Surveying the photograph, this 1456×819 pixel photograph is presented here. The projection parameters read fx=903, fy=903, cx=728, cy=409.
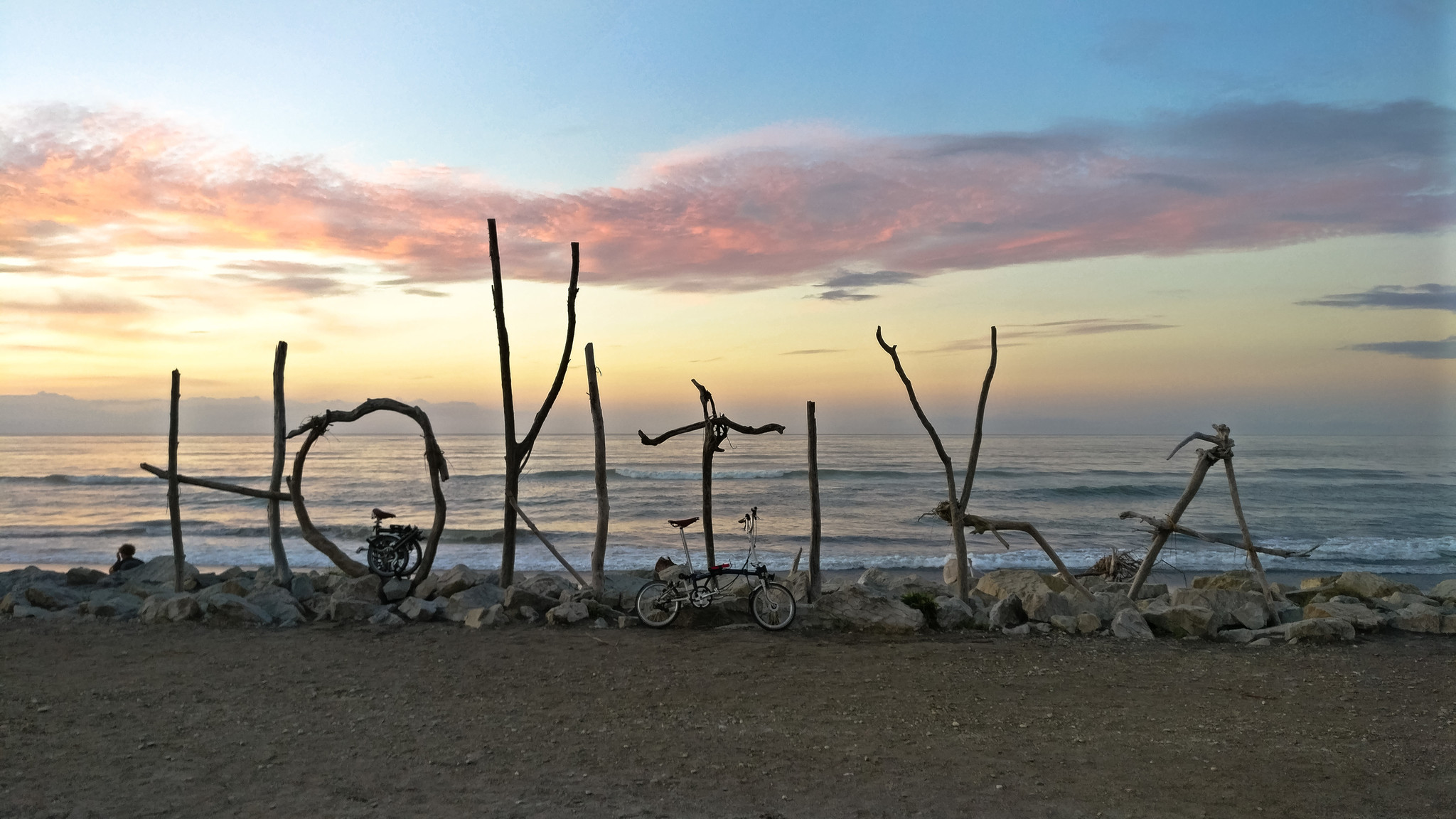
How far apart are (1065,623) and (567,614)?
5262mm

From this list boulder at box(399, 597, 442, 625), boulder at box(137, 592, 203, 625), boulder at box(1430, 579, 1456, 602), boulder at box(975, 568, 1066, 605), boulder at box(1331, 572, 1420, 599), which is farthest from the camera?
boulder at box(1331, 572, 1420, 599)

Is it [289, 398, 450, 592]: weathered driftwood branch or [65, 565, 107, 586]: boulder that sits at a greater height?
[289, 398, 450, 592]: weathered driftwood branch

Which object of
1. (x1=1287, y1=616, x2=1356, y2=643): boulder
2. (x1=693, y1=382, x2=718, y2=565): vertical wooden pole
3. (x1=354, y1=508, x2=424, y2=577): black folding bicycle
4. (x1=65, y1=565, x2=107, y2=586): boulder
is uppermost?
(x1=693, y1=382, x2=718, y2=565): vertical wooden pole

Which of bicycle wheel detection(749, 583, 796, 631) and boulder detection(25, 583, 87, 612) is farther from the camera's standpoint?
boulder detection(25, 583, 87, 612)

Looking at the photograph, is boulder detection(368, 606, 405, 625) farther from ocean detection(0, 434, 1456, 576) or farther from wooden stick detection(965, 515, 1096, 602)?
wooden stick detection(965, 515, 1096, 602)

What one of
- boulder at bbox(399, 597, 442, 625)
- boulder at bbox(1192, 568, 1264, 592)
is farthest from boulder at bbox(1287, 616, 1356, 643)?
boulder at bbox(399, 597, 442, 625)

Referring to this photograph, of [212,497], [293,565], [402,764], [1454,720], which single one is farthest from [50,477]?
[1454,720]

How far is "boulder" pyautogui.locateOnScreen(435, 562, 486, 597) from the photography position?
10711 millimetres

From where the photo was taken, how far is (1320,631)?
8977mm

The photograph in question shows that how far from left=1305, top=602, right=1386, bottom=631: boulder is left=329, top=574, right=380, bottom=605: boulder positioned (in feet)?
34.0

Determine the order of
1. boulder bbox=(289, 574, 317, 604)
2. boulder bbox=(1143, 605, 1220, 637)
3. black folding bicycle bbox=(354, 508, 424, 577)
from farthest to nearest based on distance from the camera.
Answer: black folding bicycle bbox=(354, 508, 424, 577)
boulder bbox=(289, 574, 317, 604)
boulder bbox=(1143, 605, 1220, 637)

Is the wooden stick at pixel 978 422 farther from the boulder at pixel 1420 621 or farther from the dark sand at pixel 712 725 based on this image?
the boulder at pixel 1420 621

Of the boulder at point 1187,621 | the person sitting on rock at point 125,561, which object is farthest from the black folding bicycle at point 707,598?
the person sitting on rock at point 125,561

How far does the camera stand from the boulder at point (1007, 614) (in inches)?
379
